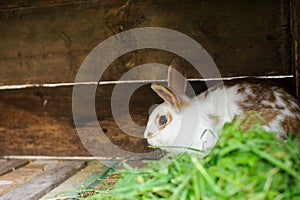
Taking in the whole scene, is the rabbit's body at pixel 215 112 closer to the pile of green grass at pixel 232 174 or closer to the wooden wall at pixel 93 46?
the wooden wall at pixel 93 46

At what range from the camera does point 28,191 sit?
1.71 metres

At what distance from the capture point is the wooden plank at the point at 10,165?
2.12 meters

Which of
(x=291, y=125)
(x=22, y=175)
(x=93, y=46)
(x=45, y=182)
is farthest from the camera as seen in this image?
(x=93, y=46)

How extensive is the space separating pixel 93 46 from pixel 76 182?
0.75 m

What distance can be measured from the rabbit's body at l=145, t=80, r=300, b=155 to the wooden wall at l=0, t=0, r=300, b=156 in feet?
0.86

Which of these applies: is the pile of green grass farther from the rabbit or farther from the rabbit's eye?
the rabbit's eye

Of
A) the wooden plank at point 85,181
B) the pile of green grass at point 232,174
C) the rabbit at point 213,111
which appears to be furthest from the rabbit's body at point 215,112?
the pile of green grass at point 232,174

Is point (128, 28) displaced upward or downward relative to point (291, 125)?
upward

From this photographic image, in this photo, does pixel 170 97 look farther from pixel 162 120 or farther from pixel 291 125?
pixel 291 125

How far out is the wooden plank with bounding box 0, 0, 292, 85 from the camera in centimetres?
195

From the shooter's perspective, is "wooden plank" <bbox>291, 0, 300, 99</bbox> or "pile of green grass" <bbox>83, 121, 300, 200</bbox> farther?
"wooden plank" <bbox>291, 0, 300, 99</bbox>

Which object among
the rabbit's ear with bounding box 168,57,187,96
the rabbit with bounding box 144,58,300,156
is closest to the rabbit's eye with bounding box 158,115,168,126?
the rabbit with bounding box 144,58,300,156

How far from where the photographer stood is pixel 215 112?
1.66 meters

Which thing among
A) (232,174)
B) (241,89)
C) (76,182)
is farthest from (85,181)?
(232,174)
